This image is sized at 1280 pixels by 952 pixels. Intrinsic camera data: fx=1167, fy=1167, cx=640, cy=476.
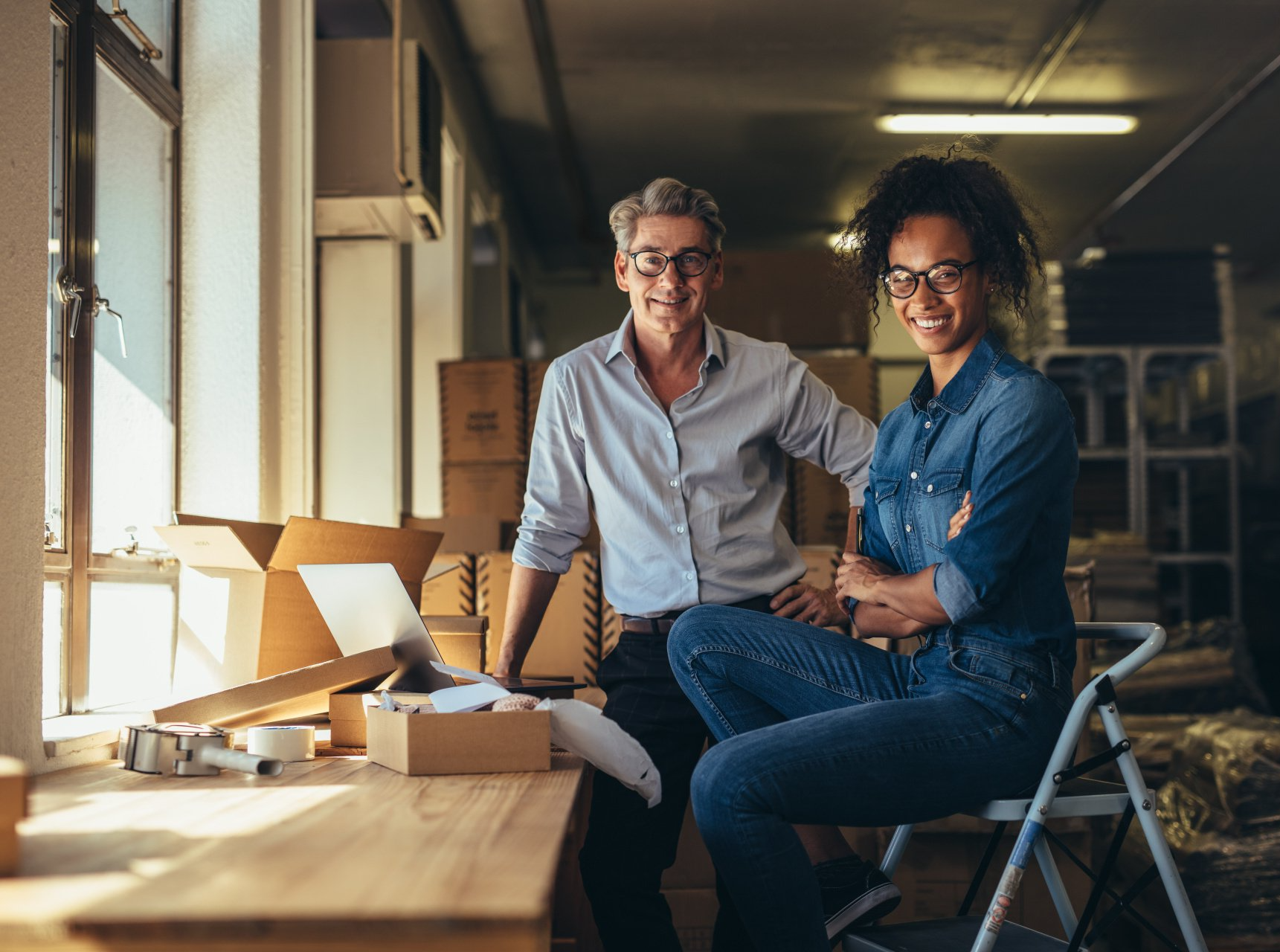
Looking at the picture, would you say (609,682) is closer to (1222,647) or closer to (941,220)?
(941,220)

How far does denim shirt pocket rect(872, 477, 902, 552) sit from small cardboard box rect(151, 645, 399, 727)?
815 mm

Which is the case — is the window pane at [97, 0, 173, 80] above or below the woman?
above

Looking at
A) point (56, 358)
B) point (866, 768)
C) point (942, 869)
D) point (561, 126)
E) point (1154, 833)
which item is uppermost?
point (561, 126)

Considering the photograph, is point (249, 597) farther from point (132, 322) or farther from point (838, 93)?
point (838, 93)

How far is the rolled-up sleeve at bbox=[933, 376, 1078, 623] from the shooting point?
61.7 inches

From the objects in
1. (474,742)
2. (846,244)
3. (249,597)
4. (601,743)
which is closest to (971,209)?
(846,244)

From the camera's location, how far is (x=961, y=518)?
164 centimetres

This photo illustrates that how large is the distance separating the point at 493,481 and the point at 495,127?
10.1 ft

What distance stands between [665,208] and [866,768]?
44.7 inches

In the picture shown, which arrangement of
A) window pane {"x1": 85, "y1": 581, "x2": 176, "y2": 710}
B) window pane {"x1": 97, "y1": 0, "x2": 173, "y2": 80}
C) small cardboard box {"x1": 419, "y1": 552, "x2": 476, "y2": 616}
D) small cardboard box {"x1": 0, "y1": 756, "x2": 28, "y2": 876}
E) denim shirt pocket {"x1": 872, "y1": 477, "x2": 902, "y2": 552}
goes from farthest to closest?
small cardboard box {"x1": 419, "y1": 552, "x2": 476, "y2": 616} → window pane {"x1": 97, "y1": 0, "x2": 173, "y2": 80} → window pane {"x1": 85, "y1": 581, "x2": 176, "y2": 710} → denim shirt pocket {"x1": 872, "y1": 477, "x2": 902, "y2": 552} → small cardboard box {"x1": 0, "y1": 756, "x2": 28, "y2": 876}

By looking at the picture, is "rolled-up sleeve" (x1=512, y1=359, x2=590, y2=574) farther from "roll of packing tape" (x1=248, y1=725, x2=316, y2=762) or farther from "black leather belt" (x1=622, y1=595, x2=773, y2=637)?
"roll of packing tape" (x1=248, y1=725, x2=316, y2=762)

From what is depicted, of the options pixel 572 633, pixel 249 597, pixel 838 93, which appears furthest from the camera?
pixel 838 93

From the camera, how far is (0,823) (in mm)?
983

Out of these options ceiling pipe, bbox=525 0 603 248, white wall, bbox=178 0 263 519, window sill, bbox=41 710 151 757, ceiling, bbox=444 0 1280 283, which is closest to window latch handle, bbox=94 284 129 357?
white wall, bbox=178 0 263 519
